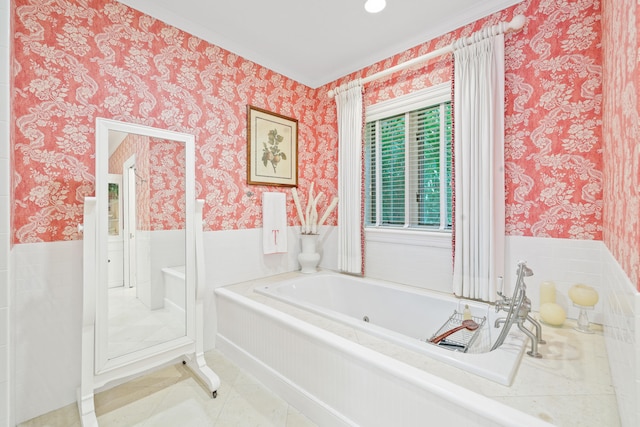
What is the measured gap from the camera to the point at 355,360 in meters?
1.28

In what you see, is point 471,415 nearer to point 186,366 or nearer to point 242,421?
point 242,421

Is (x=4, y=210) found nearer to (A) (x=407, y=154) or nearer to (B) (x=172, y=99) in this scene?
(B) (x=172, y=99)

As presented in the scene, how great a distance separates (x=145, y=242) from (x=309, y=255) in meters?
1.43

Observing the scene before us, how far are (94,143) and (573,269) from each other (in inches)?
115

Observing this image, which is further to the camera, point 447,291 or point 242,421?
point 447,291

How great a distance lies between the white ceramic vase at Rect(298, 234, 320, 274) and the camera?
8.99 ft

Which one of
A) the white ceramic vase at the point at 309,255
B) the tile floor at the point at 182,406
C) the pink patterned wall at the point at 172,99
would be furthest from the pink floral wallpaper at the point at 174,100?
the white ceramic vase at the point at 309,255

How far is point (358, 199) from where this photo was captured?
2.56 meters

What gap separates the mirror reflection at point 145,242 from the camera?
5.28 feet

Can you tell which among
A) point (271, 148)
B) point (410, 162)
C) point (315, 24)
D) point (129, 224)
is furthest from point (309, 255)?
point (315, 24)

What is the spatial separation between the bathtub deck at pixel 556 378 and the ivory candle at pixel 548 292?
172 millimetres

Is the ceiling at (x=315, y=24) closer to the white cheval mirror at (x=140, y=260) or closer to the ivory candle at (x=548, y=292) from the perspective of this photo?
the white cheval mirror at (x=140, y=260)

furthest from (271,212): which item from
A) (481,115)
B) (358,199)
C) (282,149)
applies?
(481,115)

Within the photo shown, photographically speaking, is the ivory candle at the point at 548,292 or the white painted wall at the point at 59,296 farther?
the ivory candle at the point at 548,292
